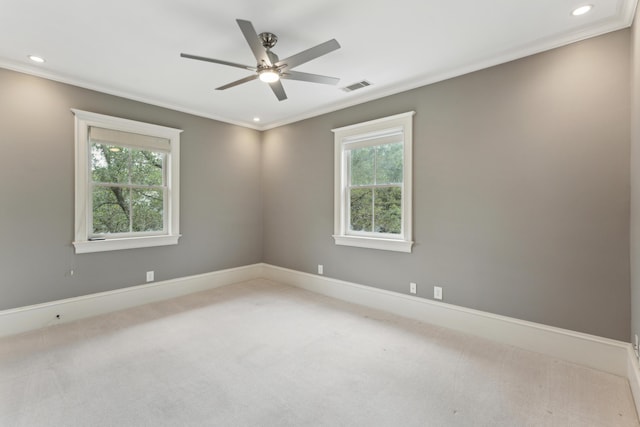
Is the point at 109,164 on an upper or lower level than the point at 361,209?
upper

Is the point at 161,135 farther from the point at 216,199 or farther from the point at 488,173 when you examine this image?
the point at 488,173

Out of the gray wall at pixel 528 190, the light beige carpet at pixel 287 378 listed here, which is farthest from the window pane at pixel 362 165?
the light beige carpet at pixel 287 378

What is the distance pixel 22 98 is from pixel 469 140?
4.61 meters

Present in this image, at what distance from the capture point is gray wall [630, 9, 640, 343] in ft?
6.36

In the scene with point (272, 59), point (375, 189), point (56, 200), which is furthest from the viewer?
point (375, 189)

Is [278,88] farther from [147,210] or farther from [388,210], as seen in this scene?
[147,210]

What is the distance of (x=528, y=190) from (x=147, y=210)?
4446 mm

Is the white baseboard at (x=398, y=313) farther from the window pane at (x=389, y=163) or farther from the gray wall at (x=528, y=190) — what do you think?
the window pane at (x=389, y=163)

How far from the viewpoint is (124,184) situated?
368 cm

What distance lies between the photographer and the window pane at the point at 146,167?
379cm

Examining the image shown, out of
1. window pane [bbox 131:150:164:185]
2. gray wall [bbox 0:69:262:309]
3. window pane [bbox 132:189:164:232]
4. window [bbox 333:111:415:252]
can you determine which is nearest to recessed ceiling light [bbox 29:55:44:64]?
gray wall [bbox 0:69:262:309]

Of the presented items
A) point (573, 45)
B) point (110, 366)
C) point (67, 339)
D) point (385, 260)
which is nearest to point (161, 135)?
point (67, 339)

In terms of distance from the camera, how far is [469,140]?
295 cm

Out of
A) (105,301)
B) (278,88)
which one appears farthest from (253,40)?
(105,301)
